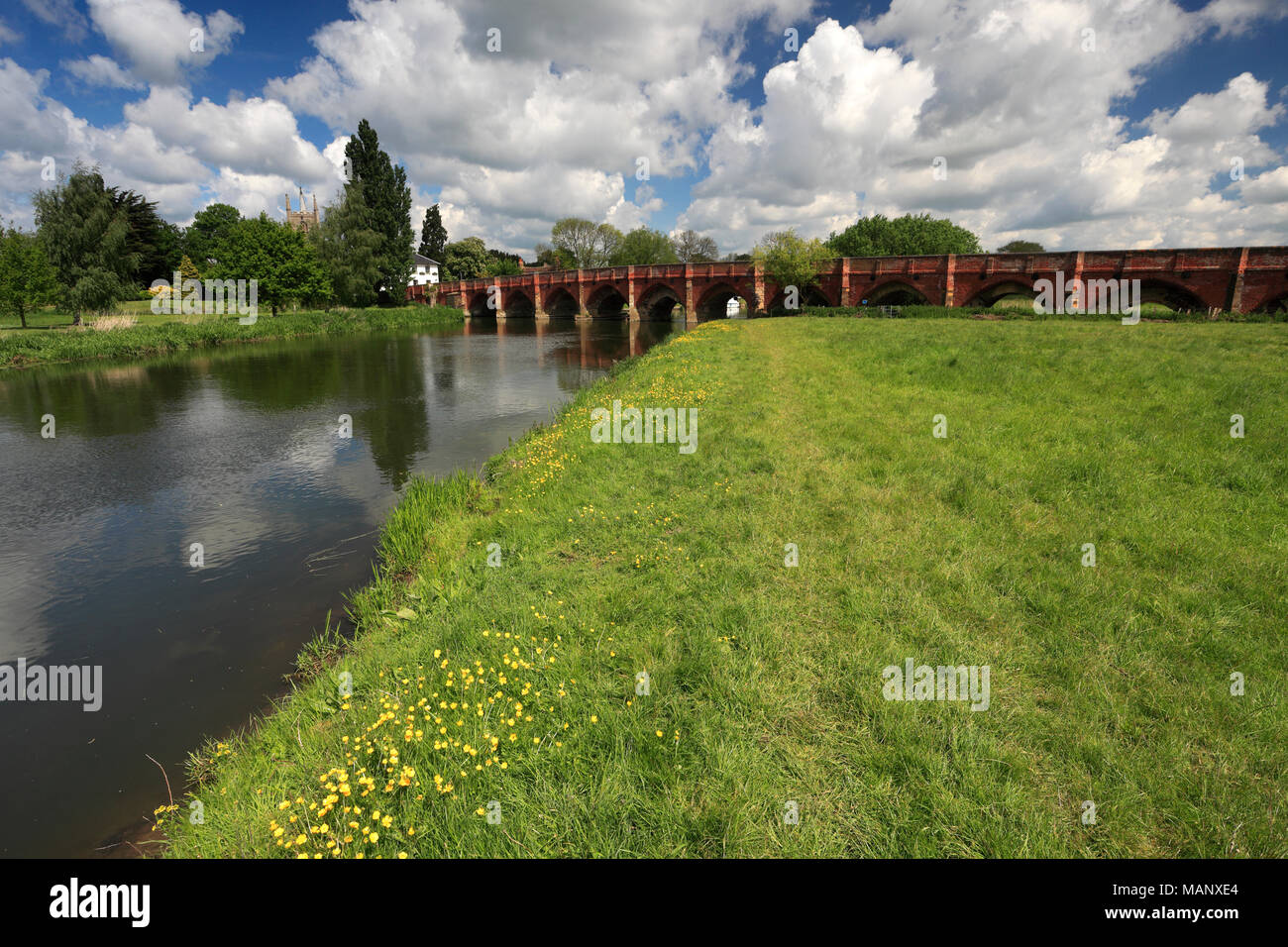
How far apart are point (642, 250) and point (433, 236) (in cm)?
4414

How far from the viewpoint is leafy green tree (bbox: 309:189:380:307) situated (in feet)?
200

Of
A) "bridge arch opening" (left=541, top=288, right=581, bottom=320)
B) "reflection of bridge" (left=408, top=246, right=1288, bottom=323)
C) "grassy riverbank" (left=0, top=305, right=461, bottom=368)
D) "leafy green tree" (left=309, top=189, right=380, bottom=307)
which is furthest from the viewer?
"bridge arch opening" (left=541, top=288, right=581, bottom=320)

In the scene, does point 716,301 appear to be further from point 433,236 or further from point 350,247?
point 433,236

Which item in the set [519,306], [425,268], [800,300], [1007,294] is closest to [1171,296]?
[1007,294]

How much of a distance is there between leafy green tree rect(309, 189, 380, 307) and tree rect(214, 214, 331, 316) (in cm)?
374

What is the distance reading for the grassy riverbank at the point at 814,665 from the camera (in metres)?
3.43

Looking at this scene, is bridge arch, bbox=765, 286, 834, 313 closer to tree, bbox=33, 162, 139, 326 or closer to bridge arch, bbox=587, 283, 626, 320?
bridge arch, bbox=587, 283, 626, 320

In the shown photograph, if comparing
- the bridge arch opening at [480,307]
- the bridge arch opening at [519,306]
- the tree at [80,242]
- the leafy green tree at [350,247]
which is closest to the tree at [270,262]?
the leafy green tree at [350,247]

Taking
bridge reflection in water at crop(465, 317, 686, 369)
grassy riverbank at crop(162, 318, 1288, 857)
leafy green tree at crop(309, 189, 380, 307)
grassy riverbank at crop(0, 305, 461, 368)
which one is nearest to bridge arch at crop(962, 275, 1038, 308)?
bridge reflection in water at crop(465, 317, 686, 369)

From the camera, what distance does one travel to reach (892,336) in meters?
26.2
